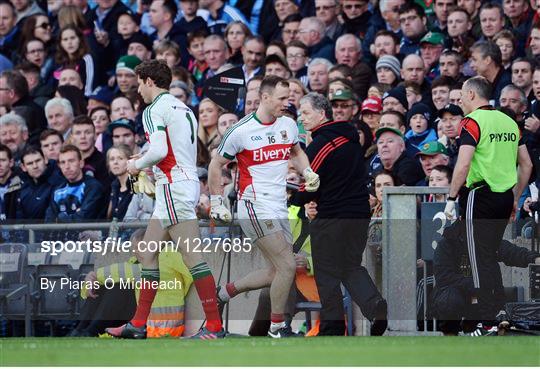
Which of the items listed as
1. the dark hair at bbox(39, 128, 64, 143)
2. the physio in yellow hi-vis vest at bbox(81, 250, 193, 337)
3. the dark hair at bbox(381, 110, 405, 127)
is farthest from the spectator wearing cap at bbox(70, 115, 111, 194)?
the physio in yellow hi-vis vest at bbox(81, 250, 193, 337)

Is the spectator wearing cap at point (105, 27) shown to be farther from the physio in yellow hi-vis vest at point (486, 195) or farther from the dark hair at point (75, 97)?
the physio in yellow hi-vis vest at point (486, 195)

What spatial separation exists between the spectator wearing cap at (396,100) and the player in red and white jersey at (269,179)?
3.09 m

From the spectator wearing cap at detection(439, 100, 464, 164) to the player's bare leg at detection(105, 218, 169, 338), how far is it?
358 cm

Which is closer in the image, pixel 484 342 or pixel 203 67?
pixel 484 342

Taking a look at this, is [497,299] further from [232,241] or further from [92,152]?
[92,152]

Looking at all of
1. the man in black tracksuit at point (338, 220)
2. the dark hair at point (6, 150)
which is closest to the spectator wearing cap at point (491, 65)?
the man in black tracksuit at point (338, 220)

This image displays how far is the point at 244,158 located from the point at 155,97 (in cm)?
94

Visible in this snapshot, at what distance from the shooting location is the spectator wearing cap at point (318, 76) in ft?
54.9

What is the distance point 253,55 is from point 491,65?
3.84 m

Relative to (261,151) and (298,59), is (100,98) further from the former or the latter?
(261,151)

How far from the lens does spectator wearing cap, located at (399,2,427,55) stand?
1691 cm

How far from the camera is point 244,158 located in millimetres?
12672

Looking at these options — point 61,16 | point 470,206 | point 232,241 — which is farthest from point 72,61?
point 470,206

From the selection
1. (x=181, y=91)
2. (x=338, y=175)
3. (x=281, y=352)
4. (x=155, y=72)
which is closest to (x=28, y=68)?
(x=181, y=91)
